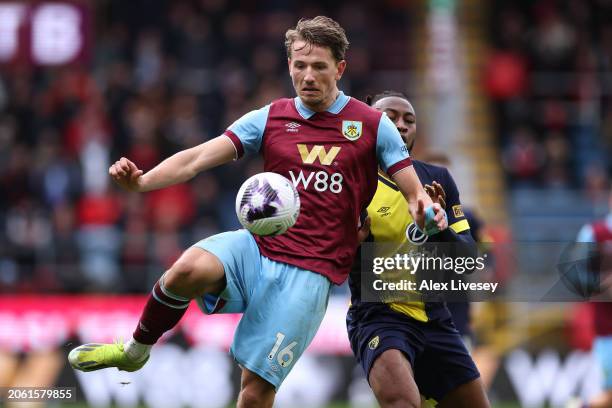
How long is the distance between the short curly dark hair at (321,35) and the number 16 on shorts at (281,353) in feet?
5.13

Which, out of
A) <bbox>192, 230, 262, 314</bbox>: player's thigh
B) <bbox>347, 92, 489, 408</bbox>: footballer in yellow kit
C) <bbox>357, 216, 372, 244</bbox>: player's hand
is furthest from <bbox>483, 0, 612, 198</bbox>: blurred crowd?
<bbox>192, 230, 262, 314</bbox>: player's thigh

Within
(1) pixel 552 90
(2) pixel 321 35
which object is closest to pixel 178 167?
(2) pixel 321 35

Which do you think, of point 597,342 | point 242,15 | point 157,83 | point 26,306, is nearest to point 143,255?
point 26,306

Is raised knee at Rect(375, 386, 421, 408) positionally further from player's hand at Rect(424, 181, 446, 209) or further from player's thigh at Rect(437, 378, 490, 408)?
player's hand at Rect(424, 181, 446, 209)

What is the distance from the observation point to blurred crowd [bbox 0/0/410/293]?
15.6 meters

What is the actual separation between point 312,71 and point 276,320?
1365mm

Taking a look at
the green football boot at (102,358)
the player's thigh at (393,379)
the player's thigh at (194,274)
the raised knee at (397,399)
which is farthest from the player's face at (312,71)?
the green football boot at (102,358)

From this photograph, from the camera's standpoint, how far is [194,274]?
632 cm

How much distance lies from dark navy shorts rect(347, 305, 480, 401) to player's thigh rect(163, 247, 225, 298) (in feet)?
3.41

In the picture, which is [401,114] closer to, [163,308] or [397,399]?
[397,399]

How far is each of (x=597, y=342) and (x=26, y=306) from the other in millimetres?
7159

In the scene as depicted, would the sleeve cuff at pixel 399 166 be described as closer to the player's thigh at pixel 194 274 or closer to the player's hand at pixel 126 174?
the player's thigh at pixel 194 274

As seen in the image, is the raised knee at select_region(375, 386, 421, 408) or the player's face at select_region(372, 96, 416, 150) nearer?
the raised knee at select_region(375, 386, 421, 408)

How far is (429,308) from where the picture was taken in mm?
7164
